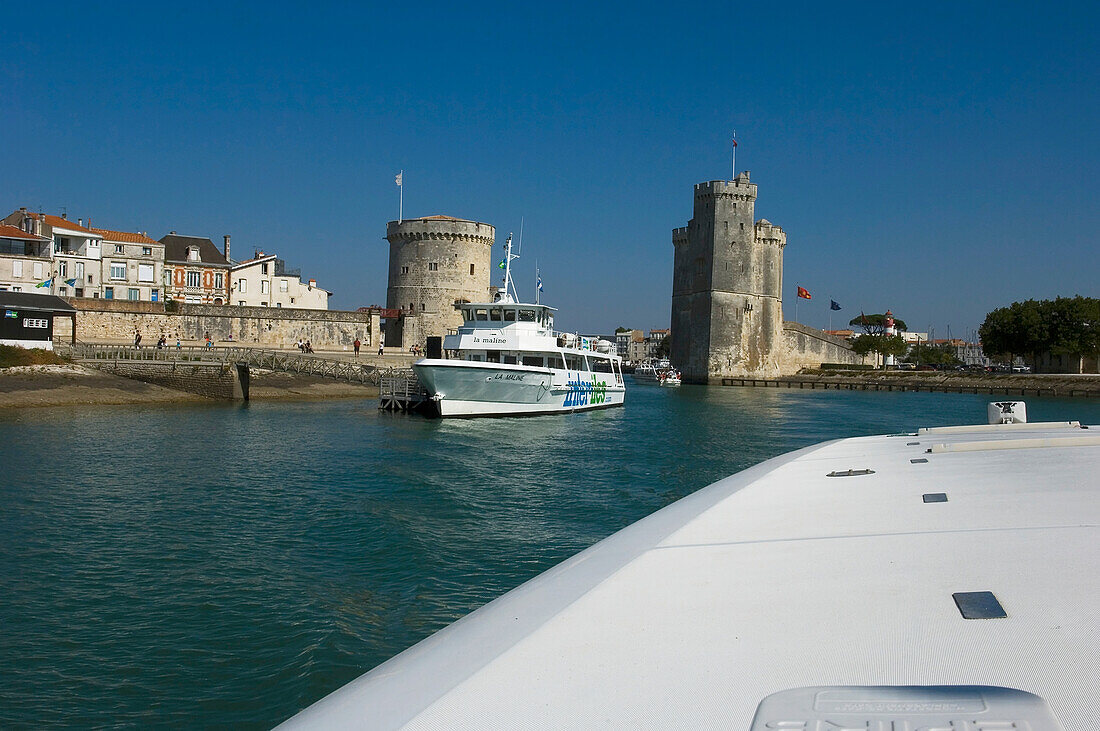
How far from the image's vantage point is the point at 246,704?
5.26 m

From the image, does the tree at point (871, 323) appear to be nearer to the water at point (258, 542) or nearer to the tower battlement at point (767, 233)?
the tower battlement at point (767, 233)

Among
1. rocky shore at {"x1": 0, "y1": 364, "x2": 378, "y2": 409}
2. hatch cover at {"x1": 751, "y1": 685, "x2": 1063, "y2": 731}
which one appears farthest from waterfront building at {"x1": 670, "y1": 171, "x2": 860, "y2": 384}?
hatch cover at {"x1": 751, "y1": 685, "x2": 1063, "y2": 731}

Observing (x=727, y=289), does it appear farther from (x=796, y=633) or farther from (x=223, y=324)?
(x=796, y=633)

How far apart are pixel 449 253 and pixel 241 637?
49.8 meters

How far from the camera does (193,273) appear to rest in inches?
2088

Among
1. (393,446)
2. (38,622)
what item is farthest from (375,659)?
(393,446)

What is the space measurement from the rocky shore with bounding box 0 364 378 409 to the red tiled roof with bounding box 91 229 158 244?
2203 centimetres

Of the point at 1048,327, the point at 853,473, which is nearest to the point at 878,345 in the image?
the point at 1048,327

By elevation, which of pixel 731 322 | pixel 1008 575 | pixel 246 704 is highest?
pixel 731 322

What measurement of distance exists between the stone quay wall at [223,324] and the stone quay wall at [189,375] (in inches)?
511

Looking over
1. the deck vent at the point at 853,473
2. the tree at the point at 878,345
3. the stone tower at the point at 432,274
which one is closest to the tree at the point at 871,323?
the tree at the point at 878,345

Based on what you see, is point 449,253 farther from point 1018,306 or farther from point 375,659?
point 375,659

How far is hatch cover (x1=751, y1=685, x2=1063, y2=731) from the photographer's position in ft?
6.19

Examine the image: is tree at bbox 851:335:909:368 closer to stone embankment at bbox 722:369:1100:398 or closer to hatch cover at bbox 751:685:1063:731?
stone embankment at bbox 722:369:1100:398
